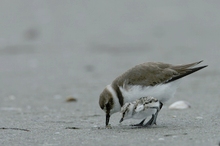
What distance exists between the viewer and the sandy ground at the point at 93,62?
4.69 meters

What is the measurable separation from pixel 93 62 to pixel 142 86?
4.47m

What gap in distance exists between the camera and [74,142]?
425 centimetres

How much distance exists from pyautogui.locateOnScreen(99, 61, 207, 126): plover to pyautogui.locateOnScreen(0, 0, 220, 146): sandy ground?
25cm

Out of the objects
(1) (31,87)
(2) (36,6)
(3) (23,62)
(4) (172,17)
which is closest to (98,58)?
(3) (23,62)

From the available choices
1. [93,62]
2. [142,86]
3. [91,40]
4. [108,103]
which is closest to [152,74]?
[142,86]

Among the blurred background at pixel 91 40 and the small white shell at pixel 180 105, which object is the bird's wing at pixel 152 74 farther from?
the blurred background at pixel 91 40

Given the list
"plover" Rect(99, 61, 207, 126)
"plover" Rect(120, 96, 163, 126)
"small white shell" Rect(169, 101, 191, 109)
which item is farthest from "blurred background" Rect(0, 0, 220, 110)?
"plover" Rect(120, 96, 163, 126)

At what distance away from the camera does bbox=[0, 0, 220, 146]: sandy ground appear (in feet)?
15.4

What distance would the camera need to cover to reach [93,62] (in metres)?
9.68

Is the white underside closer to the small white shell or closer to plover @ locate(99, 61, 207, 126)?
plover @ locate(99, 61, 207, 126)

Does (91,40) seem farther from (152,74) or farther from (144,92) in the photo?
(144,92)

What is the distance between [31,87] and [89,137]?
3.77 m

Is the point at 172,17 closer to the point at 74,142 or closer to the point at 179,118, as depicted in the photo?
the point at 179,118

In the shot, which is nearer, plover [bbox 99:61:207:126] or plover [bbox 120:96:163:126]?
plover [bbox 120:96:163:126]
